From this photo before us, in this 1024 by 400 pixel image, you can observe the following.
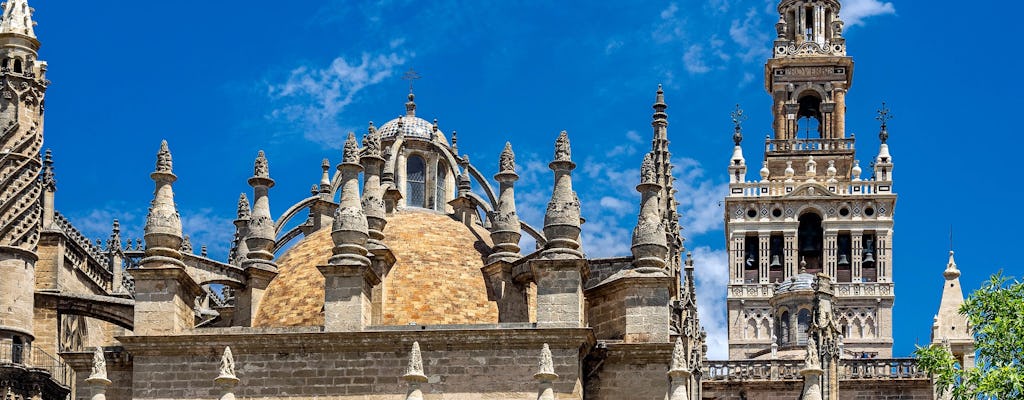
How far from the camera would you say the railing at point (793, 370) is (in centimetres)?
7856

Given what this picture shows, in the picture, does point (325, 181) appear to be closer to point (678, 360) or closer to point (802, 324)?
point (678, 360)

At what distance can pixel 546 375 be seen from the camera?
44469 mm

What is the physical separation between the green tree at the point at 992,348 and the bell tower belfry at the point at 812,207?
50802 millimetres

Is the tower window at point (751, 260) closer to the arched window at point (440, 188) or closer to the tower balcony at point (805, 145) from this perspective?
the tower balcony at point (805, 145)

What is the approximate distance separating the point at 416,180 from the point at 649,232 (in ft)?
32.2

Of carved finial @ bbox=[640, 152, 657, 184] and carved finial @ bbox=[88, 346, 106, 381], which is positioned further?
carved finial @ bbox=[640, 152, 657, 184]

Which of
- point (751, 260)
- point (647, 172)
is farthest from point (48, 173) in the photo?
point (751, 260)

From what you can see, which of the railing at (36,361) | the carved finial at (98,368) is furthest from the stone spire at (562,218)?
the railing at (36,361)

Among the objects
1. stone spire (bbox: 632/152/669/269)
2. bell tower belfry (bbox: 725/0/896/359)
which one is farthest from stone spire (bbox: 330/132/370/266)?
bell tower belfry (bbox: 725/0/896/359)

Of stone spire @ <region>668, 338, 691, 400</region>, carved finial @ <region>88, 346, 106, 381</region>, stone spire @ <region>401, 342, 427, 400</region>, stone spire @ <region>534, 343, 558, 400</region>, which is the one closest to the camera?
stone spire @ <region>534, 343, 558, 400</region>

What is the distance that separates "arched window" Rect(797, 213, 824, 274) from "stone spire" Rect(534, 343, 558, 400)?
6071cm

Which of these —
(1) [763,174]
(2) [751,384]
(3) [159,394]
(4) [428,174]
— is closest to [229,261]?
(4) [428,174]

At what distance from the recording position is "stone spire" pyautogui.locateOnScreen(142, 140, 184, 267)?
48.2 metres

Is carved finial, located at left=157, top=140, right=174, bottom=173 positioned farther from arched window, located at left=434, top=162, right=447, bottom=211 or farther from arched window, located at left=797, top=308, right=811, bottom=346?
arched window, located at left=797, top=308, right=811, bottom=346
